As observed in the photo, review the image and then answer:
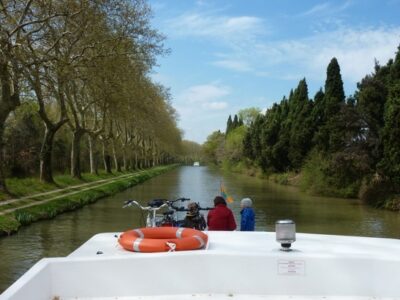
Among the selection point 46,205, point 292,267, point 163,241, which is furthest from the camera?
point 46,205

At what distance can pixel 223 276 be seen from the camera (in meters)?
6.09

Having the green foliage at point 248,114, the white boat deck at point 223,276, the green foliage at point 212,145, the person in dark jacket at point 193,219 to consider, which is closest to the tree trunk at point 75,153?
the person in dark jacket at point 193,219

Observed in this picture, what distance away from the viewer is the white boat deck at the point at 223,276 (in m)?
6.00

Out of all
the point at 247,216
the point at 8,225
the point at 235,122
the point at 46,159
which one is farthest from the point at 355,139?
the point at 235,122

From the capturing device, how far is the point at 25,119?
44156 millimetres

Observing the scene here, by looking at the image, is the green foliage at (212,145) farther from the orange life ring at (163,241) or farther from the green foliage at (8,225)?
the orange life ring at (163,241)

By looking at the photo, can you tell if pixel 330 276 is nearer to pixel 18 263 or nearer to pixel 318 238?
pixel 318 238

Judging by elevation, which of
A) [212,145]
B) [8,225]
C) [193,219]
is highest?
[212,145]

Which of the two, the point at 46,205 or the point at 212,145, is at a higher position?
the point at 212,145

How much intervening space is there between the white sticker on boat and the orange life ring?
103 centimetres

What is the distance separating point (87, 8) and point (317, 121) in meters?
31.2

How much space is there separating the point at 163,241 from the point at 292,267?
61.2 inches

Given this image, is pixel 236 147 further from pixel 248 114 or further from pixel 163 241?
pixel 163 241

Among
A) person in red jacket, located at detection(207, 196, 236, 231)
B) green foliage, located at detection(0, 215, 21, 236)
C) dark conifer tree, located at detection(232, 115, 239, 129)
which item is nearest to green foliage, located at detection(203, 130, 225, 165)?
dark conifer tree, located at detection(232, 115, 239, 129)
